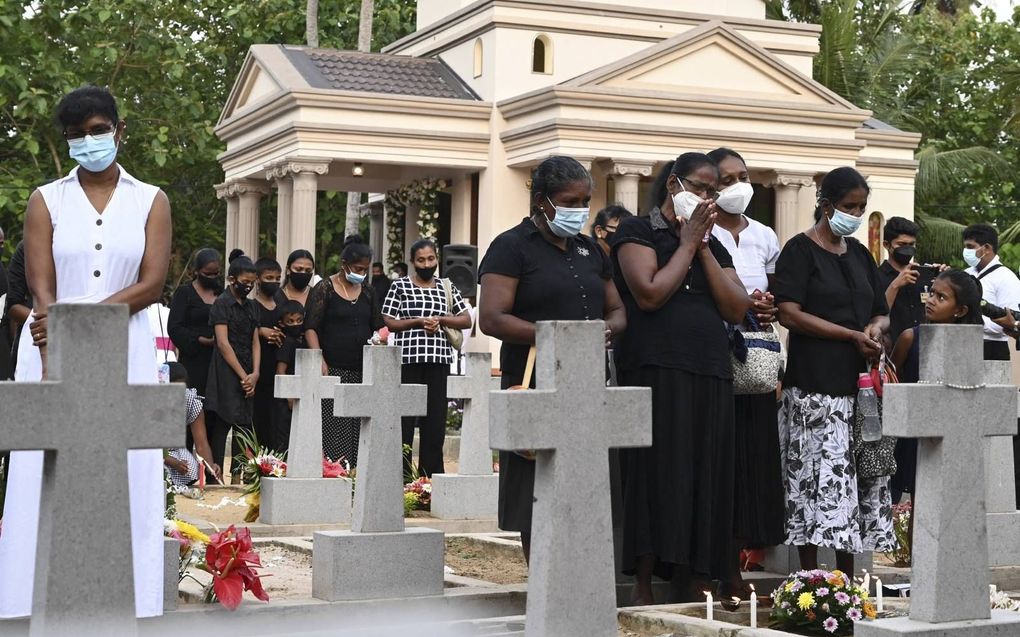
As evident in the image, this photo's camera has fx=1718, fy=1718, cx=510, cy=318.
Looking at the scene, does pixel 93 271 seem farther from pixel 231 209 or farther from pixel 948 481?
pixel 231 209

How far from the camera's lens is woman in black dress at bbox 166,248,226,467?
47.7 ft

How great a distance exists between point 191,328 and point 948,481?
961cm

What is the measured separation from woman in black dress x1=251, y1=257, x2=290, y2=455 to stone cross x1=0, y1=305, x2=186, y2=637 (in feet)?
32.5

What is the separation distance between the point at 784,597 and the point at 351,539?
2.10 m

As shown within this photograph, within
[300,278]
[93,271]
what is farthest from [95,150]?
[300,278]

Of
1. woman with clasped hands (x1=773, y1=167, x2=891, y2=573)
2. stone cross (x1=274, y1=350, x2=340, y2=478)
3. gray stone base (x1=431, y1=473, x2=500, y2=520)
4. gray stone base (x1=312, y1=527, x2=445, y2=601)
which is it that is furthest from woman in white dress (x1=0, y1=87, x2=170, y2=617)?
gray stone base (x1=431, y1=473, x2=500, y2=520)

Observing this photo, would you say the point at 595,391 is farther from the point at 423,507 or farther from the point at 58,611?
the point at 423,507

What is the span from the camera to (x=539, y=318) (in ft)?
25.1

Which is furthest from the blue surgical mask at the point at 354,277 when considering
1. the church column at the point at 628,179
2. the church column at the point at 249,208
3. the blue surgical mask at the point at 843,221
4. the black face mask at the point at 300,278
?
the church column at the point at 249,208

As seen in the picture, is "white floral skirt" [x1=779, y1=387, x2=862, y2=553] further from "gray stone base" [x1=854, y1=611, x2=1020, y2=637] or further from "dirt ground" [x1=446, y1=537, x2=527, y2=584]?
"gray stone base" [x1=854, y1=611, x2=1020, y2=637]

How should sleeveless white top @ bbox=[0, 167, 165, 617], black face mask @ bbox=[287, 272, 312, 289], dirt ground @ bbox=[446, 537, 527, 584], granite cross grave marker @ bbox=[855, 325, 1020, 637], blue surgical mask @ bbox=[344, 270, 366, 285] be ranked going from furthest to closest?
black face mask @ bbox=[287, 272, 312, 289]
blue surgical mask @ bbox=[344, 270, 366, 285]
dirt ground @ bbox=[446, 537, 527, 584]
sleeveless white top @ bbox=[0, 167, 165, 617]
granite cross grave marker @ bbox=[855, 325, 1020, 637]

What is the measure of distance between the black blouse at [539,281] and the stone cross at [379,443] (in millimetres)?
718

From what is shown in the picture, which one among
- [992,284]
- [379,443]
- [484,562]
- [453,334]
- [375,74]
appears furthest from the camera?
[375,74]

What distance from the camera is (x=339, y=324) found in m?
13.8
